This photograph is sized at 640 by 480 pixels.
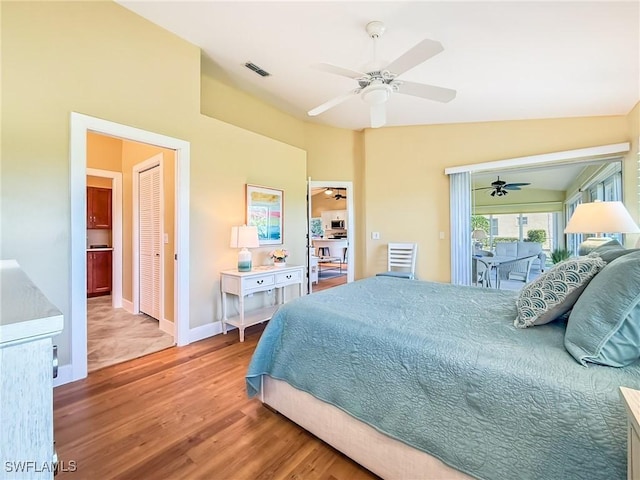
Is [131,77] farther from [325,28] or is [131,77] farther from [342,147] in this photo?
[342,147]

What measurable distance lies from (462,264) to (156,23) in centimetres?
470

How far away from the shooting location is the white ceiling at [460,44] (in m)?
2.22

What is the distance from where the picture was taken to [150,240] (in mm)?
3805

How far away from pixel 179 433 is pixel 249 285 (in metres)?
1.61

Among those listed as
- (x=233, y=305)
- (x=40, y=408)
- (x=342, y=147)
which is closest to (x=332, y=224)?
(x=342, y=147)

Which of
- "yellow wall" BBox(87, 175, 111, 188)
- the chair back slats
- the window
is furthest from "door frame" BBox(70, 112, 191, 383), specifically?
the window

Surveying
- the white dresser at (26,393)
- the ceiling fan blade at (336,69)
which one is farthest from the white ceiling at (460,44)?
the white dresser at (26,393)

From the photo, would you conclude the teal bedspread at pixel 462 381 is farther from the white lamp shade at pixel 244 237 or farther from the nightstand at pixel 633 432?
the white lamp shade at pixel 244 237

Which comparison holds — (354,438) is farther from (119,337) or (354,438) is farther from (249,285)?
(119,337)

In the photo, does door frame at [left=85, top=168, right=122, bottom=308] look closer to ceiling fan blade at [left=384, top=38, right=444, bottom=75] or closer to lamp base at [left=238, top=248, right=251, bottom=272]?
lamp base at [left=238, top=248, right=251, bottom=272]

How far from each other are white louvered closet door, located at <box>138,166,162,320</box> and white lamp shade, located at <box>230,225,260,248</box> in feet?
3.21

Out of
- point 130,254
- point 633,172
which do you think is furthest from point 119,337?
point 633,172

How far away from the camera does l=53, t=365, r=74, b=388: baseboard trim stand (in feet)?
7.38

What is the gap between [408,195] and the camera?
4750 millimetres
